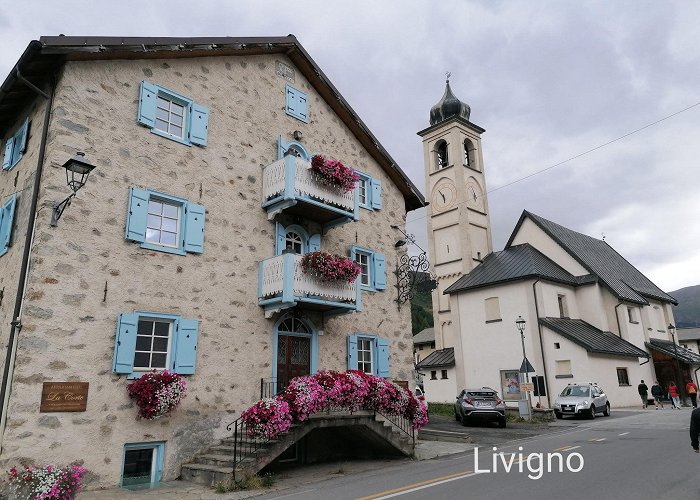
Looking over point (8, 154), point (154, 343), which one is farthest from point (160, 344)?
point (8, 154)

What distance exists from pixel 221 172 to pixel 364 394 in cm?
655

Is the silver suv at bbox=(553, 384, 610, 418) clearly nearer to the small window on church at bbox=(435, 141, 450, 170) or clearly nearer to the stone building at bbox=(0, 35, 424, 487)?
the stone building at bbox=(0, 35, 424, 487)

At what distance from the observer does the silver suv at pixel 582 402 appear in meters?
22.8

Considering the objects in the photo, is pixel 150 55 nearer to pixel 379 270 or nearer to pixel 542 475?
pixel 379 270

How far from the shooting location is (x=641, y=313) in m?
35.1

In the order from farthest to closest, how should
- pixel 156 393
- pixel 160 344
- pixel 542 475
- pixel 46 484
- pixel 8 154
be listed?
pixel 8 154
pixel 160 344
pixel 156 393
pixel 542 475
pixel 46 484

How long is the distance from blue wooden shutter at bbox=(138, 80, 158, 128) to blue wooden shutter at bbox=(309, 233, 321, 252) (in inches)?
208

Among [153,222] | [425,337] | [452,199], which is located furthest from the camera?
[425,337]

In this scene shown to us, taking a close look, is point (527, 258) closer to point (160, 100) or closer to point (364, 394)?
point (364, 394)

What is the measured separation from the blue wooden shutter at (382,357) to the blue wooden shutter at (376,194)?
4580 millimetres

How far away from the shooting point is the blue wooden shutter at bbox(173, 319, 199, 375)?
11.1 m

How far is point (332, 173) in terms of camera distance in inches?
555

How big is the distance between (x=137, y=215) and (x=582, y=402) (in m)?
20.5

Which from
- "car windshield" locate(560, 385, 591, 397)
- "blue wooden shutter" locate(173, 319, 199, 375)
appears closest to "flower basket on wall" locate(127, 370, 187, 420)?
→ "blue wooden shutter" locate(173, 319, 199, 375)
